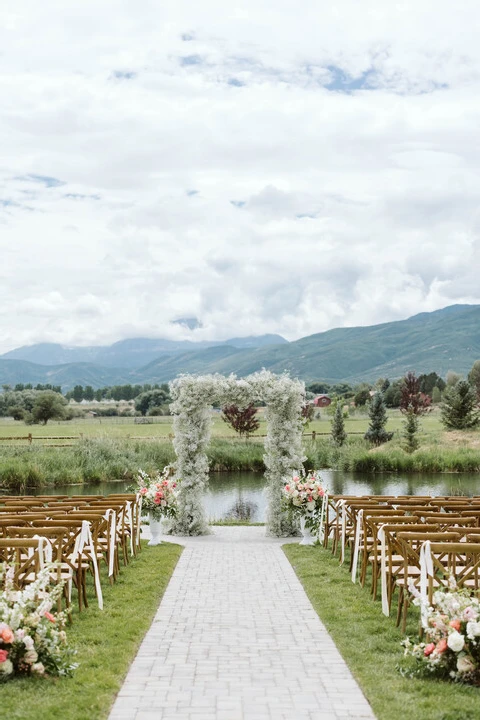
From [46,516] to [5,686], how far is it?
175 inches

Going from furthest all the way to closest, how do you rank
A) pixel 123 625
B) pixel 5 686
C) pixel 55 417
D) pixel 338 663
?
pixel 55 417, pixel 123 625, pixel 338 663, pixel 5 686

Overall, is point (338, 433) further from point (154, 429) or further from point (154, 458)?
point (154, 429)

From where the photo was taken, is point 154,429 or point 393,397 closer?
point 154,429

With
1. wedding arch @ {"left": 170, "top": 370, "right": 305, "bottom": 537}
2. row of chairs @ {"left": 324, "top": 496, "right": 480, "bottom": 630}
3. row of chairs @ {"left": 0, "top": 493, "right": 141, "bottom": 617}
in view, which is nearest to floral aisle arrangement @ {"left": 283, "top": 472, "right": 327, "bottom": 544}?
row of chairs @ {"left": 324, "top": 496, "right": 480, "bottom": 630}

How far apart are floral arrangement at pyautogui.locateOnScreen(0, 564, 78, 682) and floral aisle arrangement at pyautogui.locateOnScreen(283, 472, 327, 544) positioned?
30.5 feet

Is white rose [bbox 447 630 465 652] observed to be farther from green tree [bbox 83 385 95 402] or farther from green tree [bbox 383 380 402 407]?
green tree [bbox 83 385 95 402]

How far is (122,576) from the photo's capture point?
464 inches

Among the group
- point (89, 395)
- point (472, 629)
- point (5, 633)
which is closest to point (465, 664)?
point (472, 629)

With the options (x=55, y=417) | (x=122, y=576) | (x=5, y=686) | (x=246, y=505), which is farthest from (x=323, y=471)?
(x=55, y=417)

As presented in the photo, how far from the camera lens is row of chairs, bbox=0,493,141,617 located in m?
7.94

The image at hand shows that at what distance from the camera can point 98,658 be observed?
713 centimetres

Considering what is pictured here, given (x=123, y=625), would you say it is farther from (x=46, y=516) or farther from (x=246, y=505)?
(x=246, y=505)

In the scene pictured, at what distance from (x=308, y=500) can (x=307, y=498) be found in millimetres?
44

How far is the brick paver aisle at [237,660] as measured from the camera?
19.2 ft
